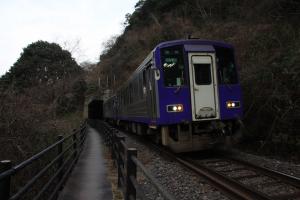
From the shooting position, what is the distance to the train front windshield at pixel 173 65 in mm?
10562

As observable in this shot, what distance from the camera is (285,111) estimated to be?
1073 centimetres

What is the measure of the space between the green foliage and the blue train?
64.0 feet

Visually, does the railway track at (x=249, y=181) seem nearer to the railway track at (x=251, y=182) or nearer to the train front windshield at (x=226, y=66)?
the railway track at (x=251, y=182)

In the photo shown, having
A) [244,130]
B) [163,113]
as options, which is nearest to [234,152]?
[244,130]

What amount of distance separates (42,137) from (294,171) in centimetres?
602

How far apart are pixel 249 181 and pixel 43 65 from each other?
28.3 m

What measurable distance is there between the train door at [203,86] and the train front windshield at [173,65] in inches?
11.5

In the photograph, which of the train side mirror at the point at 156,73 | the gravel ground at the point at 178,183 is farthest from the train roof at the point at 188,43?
the gravel ground at the point at 178,183

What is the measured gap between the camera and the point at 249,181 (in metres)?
7.23

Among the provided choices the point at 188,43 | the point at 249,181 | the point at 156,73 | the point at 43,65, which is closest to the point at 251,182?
the point at 249,181

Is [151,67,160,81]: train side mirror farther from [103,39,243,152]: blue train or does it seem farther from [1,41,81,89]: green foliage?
[1,41,81,89]: green foliage

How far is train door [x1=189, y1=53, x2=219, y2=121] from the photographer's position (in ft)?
34.0

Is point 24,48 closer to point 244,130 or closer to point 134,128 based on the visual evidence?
point 134,128

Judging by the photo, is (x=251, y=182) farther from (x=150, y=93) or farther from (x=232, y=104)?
(x=150, y=93)
